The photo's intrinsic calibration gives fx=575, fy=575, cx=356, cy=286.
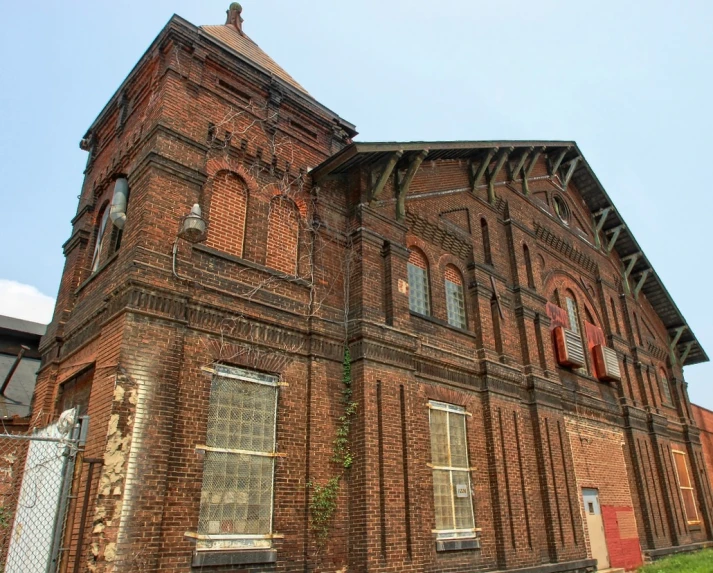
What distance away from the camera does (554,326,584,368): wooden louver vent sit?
14.7 m

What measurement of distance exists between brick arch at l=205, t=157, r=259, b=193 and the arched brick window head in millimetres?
67

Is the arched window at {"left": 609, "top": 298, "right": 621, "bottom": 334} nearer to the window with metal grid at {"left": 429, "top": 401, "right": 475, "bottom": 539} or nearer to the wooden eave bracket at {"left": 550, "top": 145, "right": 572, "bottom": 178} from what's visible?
the wooden eave bracket at {"left": 550, "top": 145, "right": 572, "bottom": 178}

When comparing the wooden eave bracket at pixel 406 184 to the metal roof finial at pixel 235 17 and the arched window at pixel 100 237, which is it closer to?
the metal roof finial at pixel 235 17

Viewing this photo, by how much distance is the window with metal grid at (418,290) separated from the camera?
1173 centimetres

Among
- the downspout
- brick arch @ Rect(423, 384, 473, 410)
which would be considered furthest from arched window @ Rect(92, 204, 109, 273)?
brick arch @ Rect(423, 384, 473, 410)

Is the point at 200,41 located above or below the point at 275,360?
above

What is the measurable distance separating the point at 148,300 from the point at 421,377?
17.4 ft

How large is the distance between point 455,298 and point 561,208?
26.4 feet

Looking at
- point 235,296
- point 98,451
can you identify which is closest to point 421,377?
point 235,296

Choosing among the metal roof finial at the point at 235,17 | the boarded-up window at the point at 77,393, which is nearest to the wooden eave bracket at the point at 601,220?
the metal roof finial at the point at 235,17

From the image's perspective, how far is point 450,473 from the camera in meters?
10.8

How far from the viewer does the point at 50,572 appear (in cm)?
646

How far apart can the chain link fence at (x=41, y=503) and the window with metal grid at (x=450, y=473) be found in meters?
6.07

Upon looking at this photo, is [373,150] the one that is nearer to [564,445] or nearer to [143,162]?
[143,162]
